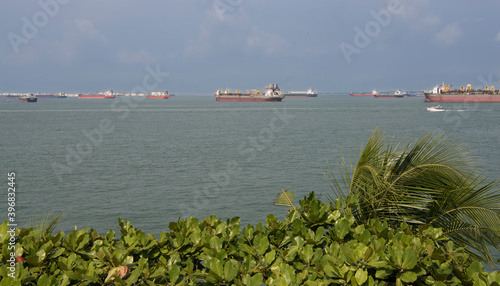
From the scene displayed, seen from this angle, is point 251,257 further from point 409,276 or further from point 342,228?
point 409,276

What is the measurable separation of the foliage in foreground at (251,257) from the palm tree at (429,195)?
2.65 ft

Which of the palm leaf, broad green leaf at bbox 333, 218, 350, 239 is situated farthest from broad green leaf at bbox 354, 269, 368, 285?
the palm leaf

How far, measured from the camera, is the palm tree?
484 centimetres

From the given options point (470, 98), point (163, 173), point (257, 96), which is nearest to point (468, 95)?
point (470, 98)

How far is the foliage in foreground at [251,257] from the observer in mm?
3264

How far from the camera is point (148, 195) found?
19.8 m

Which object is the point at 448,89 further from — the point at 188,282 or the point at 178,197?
the point at 188,282

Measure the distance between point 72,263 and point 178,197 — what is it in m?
16.1

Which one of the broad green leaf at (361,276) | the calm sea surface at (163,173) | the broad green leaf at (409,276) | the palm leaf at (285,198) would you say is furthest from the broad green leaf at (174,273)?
the calm sea surface at (163,173)

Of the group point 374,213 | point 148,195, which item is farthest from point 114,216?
point 374,213

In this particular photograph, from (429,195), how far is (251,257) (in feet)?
9.20

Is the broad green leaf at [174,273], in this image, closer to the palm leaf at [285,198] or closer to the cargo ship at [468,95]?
the palm leaf at [285,198]

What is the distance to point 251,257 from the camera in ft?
11.9

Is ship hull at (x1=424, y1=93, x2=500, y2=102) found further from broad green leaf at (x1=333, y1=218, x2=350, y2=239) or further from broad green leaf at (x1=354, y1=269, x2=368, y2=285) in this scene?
broad green leaf at (x1=354, y1=269, x2=368, y2=285)
